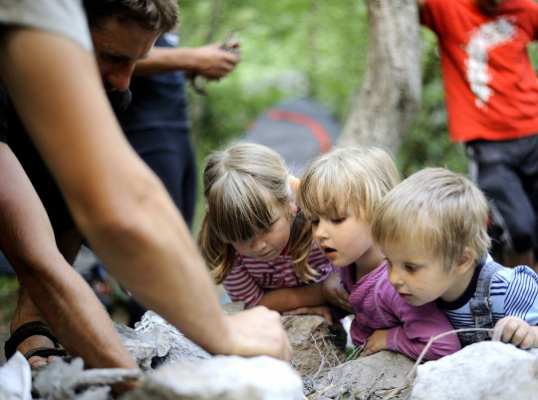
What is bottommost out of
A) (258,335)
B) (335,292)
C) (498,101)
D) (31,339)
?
(335,292)

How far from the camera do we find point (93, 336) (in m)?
1.91

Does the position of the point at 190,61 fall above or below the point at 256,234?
above

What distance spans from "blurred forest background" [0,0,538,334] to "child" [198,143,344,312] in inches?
104

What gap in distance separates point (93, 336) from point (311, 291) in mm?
1419

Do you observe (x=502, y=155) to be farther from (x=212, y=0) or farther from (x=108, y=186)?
(x=212, y=0)

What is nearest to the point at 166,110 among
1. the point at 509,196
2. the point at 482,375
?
the point at 509,196

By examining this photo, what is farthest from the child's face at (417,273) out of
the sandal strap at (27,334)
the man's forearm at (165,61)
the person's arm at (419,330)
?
the man's forearm at (165,61)

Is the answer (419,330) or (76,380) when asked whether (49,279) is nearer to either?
(76,380)

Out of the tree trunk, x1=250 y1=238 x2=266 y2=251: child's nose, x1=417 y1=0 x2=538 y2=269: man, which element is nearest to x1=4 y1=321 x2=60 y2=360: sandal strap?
x1=250 y1=238 x2=266 y2=251: child's nose

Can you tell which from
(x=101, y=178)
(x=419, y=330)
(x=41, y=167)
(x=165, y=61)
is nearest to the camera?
(x=101, y=178)

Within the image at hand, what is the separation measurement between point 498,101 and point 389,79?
2.80 feet

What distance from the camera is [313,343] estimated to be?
288 centimetres

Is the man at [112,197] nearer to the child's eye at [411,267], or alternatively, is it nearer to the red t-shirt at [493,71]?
the child's eye at [411,267]

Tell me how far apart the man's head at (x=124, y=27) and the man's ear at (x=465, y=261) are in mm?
1291
